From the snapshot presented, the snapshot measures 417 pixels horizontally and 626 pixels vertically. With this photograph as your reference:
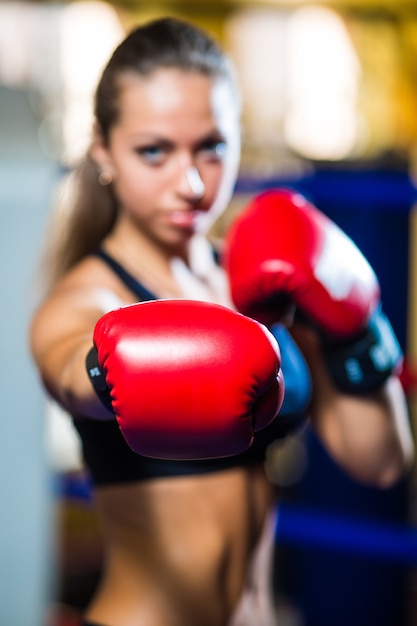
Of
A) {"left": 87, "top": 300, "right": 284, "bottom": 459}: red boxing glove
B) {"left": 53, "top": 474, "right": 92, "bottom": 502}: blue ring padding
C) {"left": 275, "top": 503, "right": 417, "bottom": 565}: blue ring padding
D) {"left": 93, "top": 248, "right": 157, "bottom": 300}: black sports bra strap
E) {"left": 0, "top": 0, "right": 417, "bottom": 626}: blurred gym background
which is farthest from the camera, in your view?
{"left": 53, "top": 474, "right": 92, "bottom": 502}: blue ring padding

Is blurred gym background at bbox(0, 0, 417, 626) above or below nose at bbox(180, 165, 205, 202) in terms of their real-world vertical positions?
below

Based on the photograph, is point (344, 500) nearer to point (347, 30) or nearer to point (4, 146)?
point (4, 146)

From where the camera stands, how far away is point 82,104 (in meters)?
1.22

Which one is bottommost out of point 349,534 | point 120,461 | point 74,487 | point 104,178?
point 74,487

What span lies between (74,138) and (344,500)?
133 centimetres

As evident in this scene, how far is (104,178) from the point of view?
1.11 meters

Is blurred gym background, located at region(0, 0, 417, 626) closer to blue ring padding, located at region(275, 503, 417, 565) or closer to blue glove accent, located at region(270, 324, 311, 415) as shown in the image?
blue ring padding, located at region(275, 503, 417, 565)

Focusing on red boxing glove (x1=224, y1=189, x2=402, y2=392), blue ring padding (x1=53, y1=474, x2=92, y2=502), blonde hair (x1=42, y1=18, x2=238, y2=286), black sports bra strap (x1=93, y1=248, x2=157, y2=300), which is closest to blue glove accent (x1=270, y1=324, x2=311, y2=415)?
red boxing glove (x1=224, y1=189, x2=402, y2=392)

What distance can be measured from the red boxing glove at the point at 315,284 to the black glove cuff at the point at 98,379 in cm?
30

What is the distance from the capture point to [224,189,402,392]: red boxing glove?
1.06 metres

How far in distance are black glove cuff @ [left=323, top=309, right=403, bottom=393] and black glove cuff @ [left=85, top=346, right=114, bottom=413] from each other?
16.1 inches

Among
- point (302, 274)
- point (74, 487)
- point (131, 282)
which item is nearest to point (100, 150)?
point (131, 282)

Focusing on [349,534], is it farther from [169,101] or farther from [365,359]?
[169,101]

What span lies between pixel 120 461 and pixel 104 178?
35cm
